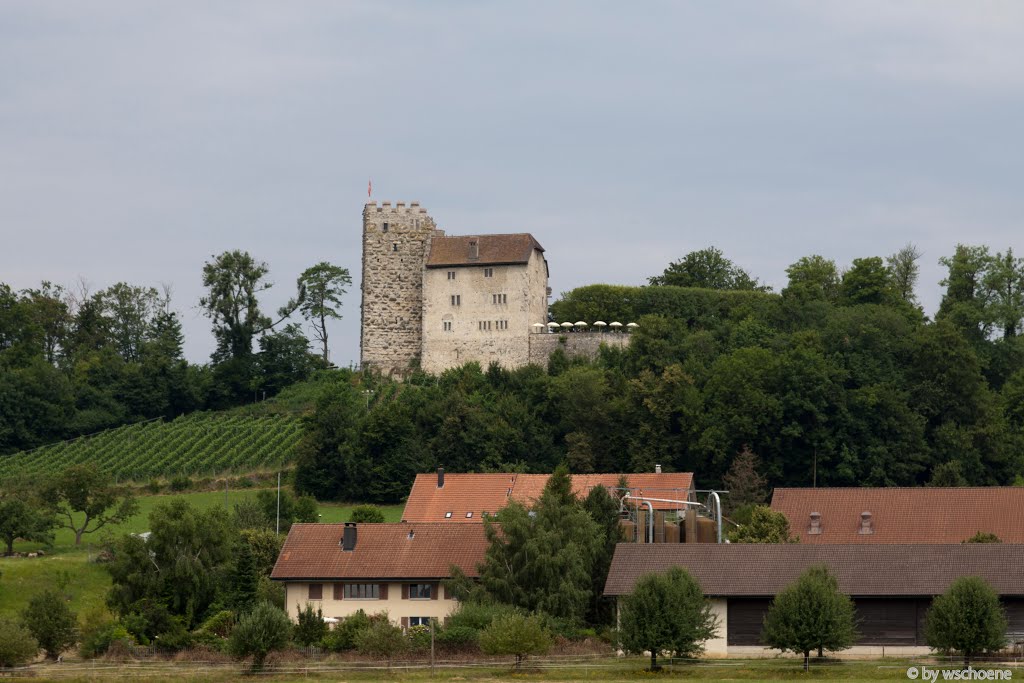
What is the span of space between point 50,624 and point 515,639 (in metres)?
14.2

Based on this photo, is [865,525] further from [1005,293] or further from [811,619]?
Answer: [1005,293]

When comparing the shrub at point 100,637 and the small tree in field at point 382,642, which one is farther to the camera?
the shrub at point 100,637

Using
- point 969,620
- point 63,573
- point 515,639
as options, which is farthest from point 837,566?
point 63,573

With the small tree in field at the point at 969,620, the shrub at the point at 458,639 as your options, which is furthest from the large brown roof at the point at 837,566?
the shrub at the point at 458,639

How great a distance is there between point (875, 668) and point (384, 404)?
47116mm

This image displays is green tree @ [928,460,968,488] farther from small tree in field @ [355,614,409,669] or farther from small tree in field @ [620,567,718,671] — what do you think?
small tree in field @ [355,614,409,669]

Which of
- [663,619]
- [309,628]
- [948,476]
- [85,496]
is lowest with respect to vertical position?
[309,628]

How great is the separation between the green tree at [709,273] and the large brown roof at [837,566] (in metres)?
63.5

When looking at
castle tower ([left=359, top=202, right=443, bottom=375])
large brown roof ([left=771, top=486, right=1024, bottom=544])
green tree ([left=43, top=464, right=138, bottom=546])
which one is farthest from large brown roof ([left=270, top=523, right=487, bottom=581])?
castle tower ([left=359, top=202, right=443, bottom=375])

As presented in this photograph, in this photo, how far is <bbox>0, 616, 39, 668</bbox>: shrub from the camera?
5203 centimetres

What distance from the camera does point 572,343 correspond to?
327 feet

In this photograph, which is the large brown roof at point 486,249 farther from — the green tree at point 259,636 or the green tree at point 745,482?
the green tree at point 259,636

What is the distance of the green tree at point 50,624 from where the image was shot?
5506 centimetres

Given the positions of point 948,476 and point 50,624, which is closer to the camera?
point 50,624
